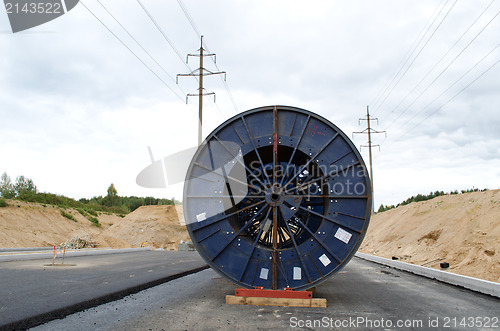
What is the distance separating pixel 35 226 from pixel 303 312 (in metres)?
40.3

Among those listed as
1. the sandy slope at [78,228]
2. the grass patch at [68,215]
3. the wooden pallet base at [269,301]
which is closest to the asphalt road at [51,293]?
the wooden pallet base at [269,301]

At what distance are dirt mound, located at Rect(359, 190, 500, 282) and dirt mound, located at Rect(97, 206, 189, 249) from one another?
24382mm

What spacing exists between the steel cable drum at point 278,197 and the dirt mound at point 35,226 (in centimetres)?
2656

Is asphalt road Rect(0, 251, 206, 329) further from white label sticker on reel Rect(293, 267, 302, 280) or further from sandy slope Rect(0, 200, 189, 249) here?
sandy slope Rect(0, 200, 189, 249)

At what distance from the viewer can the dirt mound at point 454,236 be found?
11750 mm

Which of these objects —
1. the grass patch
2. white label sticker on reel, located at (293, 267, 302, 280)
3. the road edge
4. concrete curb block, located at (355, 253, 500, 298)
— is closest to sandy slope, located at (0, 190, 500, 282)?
the grass patch

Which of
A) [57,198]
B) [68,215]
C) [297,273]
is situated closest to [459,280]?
[297,273]

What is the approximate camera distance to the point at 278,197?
7.20 m

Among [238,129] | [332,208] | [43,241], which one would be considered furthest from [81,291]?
[43,241]

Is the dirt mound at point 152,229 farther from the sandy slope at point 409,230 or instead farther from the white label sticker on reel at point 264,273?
the white label sticker on reel at point 264,273

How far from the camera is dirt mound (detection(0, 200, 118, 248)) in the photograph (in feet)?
109

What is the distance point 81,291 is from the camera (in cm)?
763

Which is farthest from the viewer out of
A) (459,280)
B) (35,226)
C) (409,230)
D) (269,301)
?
(35,226)

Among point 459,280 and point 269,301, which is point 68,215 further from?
point 459,280
